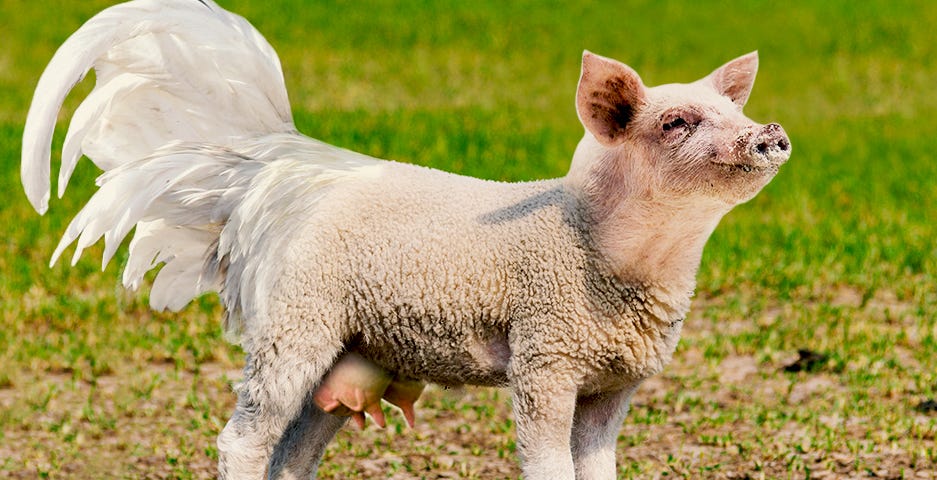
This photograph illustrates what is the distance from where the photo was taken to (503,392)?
7.78 m

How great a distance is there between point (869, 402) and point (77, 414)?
412 centimetres

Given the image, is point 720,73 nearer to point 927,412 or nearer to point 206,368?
point 927,412

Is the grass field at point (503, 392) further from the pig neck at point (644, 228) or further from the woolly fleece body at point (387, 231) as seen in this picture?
the pig neck at point (644, 228)

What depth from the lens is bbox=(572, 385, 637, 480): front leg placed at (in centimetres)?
468

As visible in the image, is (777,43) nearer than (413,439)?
No

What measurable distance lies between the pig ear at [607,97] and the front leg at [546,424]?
0.79 meters

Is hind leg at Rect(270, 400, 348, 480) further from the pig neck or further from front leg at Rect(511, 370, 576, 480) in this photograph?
the pig neck

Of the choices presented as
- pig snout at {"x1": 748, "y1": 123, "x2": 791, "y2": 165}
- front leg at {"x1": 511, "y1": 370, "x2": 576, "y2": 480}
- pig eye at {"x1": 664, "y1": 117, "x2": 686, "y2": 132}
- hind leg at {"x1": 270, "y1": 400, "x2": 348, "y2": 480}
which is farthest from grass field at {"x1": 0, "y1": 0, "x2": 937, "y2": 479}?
pig snout at {"x1": 748, "y1": 123, "x2": 791, "y2": 165}

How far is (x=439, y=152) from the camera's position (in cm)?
1263

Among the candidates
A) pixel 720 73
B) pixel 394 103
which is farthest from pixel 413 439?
pixel 394 103

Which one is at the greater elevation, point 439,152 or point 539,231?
point 539,231

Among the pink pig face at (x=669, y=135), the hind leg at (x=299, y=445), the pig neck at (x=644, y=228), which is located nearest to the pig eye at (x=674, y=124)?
the pink pig face at (x=669, y=135)

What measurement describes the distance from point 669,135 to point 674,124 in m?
0.04

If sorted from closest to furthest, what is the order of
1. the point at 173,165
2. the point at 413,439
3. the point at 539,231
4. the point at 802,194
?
the point at 539,231
the point at 173,165
the point at 413,439
the point at 802,194
